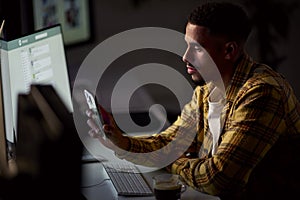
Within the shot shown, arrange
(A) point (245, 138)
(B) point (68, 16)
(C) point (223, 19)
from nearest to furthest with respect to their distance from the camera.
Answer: (A) point (245, 138), (C) point (223, 19), (B) point (68, 16)

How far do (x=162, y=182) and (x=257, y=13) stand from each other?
1681 millimetres

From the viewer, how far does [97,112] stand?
4.80ft

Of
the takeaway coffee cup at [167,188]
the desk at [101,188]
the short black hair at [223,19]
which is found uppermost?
the short black hair at [223,19]

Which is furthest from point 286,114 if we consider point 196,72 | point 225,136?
point 196,72

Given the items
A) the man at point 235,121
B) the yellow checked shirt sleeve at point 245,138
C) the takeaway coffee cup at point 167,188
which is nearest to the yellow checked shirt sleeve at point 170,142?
the man at point 235,121

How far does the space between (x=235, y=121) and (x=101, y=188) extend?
47cm

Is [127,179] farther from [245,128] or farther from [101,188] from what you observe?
[245,128]

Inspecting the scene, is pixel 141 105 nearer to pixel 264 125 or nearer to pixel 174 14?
pixel 174 14

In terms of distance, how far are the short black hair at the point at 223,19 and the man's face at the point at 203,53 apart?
1.0 inches

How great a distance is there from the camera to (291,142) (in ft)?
4.92

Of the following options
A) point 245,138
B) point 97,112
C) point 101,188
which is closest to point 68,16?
point 97,112

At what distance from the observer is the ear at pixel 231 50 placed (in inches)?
62.7

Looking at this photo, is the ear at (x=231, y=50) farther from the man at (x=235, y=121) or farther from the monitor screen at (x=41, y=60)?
the monitor screen at (x=41, y=60)

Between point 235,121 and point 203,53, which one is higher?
point 203,53
